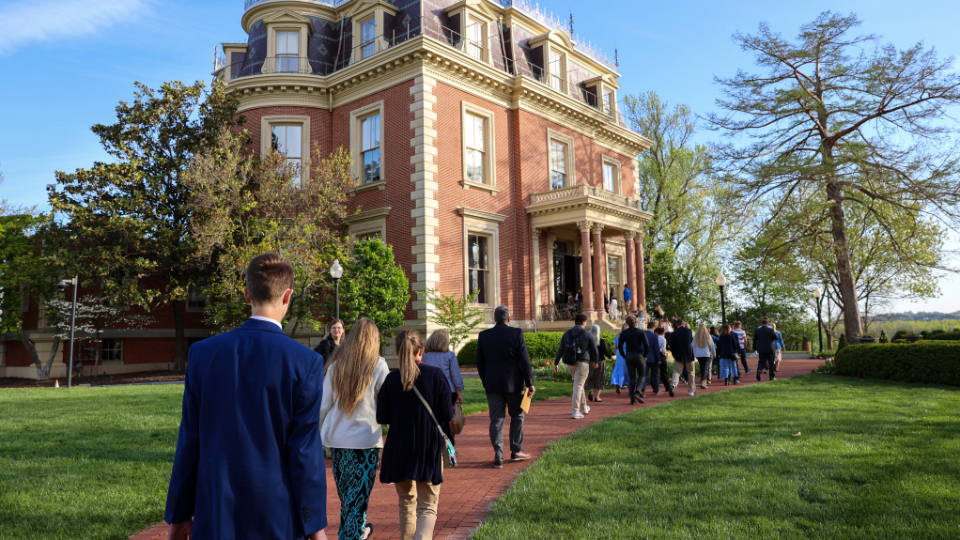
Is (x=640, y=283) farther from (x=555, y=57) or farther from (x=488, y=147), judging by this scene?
(x=555, y=57)

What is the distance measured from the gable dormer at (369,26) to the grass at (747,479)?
1815 cm

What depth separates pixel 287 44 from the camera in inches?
973

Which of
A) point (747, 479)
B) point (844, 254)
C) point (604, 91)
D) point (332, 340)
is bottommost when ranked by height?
point (747, 479)

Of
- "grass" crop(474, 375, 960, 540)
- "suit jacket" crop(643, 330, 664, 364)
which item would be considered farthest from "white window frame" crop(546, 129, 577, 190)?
"grass" crop(474, 375, 960, 540)

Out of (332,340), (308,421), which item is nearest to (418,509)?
(308,421)

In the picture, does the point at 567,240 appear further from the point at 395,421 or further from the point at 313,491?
the point at 313,491

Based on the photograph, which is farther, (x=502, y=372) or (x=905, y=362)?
(x=905, y=362)

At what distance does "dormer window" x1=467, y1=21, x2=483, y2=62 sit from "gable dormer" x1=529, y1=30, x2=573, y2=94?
3223 millimetres

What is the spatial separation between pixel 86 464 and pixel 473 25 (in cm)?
2110

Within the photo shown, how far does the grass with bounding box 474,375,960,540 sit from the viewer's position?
16.3 feet

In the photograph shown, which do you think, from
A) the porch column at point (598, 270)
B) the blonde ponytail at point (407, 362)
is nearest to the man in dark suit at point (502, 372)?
the blonde ponytail at point (407, 362)

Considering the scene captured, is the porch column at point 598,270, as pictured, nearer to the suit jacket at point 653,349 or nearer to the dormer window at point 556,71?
the dormer window at point 556,71

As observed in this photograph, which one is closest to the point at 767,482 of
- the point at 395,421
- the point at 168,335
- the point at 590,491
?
the point at 590,491

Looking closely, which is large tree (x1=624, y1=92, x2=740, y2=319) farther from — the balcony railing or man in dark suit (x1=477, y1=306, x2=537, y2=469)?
man in dark suit (x1=477, y1=306, x2=537, y2=469)
